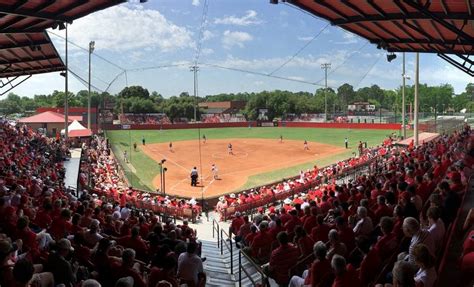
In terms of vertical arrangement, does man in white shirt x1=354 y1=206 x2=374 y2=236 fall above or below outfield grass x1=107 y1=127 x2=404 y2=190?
above

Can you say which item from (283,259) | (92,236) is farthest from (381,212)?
(92,236)

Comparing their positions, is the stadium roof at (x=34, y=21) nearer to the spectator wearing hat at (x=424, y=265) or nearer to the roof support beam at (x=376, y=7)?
the roof support beam at (x=376, y=7)

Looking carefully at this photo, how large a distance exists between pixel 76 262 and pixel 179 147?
49362 mm

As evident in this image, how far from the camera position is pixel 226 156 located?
47906 millimetres

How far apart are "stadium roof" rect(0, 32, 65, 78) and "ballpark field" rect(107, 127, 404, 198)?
962 centimetres

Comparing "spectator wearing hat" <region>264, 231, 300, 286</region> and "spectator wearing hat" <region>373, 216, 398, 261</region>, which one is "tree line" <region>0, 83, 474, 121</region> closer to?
"spectator wearing hat" <region>264, 231, 300, 286</region>

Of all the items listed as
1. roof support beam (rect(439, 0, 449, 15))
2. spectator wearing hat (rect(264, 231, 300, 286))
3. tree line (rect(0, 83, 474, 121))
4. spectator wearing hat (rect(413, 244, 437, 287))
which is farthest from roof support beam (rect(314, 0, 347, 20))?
tree line (rect(0, 83, 474, 121))

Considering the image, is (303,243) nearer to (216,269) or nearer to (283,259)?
(283,259)

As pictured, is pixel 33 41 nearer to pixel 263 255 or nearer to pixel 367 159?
pixel 263 255

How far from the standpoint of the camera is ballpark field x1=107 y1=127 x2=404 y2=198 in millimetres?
33250

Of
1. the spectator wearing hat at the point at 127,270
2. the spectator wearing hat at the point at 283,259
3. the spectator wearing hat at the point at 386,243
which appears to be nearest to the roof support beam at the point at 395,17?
the spectator wearing hat at the point at 386,243

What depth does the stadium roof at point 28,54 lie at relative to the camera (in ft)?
58.0

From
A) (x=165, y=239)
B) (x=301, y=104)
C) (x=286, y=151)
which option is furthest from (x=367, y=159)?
(x=301, y=104)

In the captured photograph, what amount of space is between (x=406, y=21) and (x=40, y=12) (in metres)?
9.94
